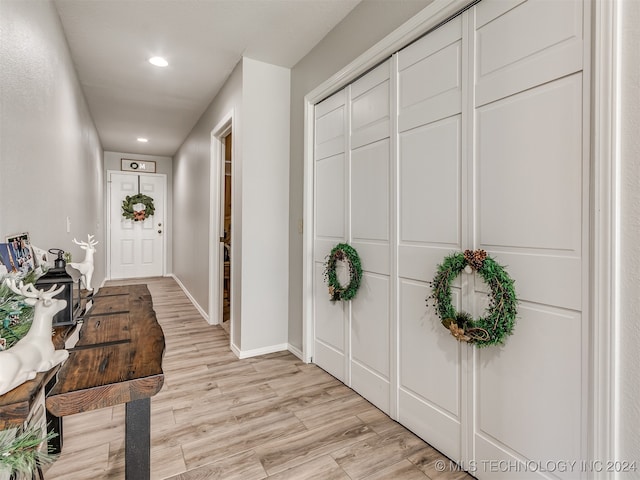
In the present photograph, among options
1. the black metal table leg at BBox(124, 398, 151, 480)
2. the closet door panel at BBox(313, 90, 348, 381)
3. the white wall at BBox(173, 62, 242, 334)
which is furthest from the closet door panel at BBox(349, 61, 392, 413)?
the black metal table leg at BBox(124, 398, 151, 480)

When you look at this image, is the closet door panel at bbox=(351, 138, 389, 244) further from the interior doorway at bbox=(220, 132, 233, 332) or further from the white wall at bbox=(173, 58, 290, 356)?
the interior doorway at bbox=(220, 132, 233, 332)

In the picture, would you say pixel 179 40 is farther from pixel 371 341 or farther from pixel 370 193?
pixel 371 341

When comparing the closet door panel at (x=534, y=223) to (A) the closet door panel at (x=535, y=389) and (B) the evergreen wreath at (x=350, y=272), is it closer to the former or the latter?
(A) the closet door panel at (x=535, y=389)

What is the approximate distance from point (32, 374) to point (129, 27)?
254 cm

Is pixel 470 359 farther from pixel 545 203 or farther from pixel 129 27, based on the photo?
pixel 129 27

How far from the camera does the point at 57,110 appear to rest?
88.8 inches

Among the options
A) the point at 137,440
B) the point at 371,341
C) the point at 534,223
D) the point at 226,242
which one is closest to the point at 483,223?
the point at 534,223

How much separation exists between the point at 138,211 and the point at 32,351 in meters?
6.63

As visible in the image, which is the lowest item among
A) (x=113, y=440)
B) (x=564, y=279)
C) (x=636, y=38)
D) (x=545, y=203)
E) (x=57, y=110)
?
(x=113, y=440)

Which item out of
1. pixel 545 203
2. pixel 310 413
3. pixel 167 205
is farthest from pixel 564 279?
pixel 167 205

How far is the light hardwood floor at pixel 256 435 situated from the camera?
1.58 metres

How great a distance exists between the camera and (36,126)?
1742 millimetres

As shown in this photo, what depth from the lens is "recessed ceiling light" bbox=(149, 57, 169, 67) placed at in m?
2.91

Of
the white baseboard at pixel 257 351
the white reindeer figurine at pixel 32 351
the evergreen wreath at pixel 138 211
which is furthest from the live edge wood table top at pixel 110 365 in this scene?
the evergreen wreath at pixel 138 211
